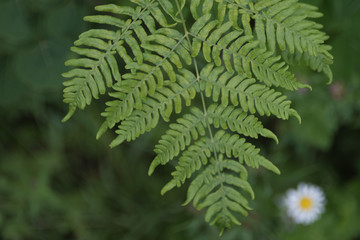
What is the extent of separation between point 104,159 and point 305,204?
60.1 inches

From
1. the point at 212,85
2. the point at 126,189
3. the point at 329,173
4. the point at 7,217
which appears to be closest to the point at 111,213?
the point at 126,189

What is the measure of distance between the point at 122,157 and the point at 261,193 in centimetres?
107

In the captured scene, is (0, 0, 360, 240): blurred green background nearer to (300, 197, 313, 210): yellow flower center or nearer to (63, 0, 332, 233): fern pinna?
(300, 197, 313, 210): yellow flower center

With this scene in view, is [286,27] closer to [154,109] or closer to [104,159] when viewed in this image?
[154,109]

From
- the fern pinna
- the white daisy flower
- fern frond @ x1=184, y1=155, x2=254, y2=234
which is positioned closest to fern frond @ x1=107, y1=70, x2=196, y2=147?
the fern pinna

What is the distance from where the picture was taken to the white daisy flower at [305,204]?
8.16 ft

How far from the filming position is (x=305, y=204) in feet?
8.18

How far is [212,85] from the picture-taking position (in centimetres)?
134

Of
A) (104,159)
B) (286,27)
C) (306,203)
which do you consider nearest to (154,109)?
(286,27)

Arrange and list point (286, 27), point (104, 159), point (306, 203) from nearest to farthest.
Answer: point (286, 27) → point (306, 203) → point (104, 159)

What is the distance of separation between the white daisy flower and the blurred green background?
0.20ft

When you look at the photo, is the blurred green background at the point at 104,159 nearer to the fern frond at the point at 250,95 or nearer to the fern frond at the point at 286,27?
the fern frond at the point at 286,27

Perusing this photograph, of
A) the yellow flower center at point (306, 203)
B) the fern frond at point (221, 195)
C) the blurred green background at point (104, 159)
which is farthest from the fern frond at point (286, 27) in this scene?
the yellow flower center at point (306, 203)

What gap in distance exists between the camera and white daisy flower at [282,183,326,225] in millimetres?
2486
